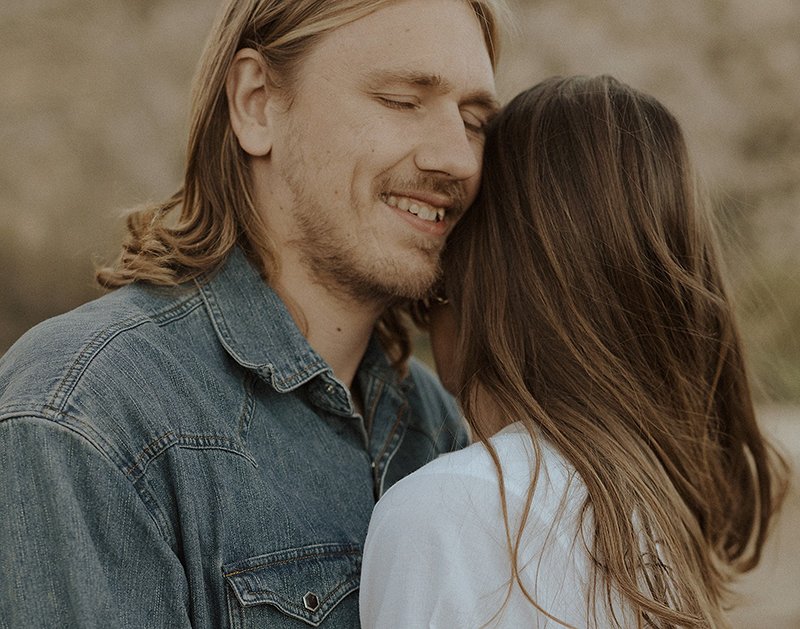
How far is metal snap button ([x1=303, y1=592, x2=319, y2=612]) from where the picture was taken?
1721 mm

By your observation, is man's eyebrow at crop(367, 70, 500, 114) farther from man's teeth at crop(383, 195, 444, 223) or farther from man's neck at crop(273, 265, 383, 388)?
man's neck at crop(273, 265, 383, 388)

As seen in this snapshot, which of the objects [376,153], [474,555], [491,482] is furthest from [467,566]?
[376,153]

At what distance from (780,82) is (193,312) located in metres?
9.70

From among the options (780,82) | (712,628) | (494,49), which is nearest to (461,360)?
(712,628)

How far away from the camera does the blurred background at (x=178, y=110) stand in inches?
282

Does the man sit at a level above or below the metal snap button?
above

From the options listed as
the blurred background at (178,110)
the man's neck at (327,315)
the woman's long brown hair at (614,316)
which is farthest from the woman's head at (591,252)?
the blurred background at (178,110)

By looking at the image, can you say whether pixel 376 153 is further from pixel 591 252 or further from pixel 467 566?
pixel 467 566

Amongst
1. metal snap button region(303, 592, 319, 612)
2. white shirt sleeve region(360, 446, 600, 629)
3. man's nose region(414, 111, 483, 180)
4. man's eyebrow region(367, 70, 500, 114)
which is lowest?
metal snap button region(303, 592, 319, 612)

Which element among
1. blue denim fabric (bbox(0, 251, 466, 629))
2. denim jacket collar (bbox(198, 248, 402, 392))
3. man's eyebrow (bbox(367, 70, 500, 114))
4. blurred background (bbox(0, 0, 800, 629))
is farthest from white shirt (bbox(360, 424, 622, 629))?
Answer: blurred background (bbox(0, 0, 800, 629))

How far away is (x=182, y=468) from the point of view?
160cm

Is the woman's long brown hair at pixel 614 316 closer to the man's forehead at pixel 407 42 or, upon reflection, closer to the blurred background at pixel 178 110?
the man's forehead at pixel 407 42

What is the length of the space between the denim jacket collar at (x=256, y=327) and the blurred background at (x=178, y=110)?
3518 millimetres

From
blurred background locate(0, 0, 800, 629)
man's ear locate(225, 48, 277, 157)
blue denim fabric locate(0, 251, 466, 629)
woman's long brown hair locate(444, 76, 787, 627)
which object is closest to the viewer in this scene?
blue denim fabric locate(0, 251, 466, 629)
